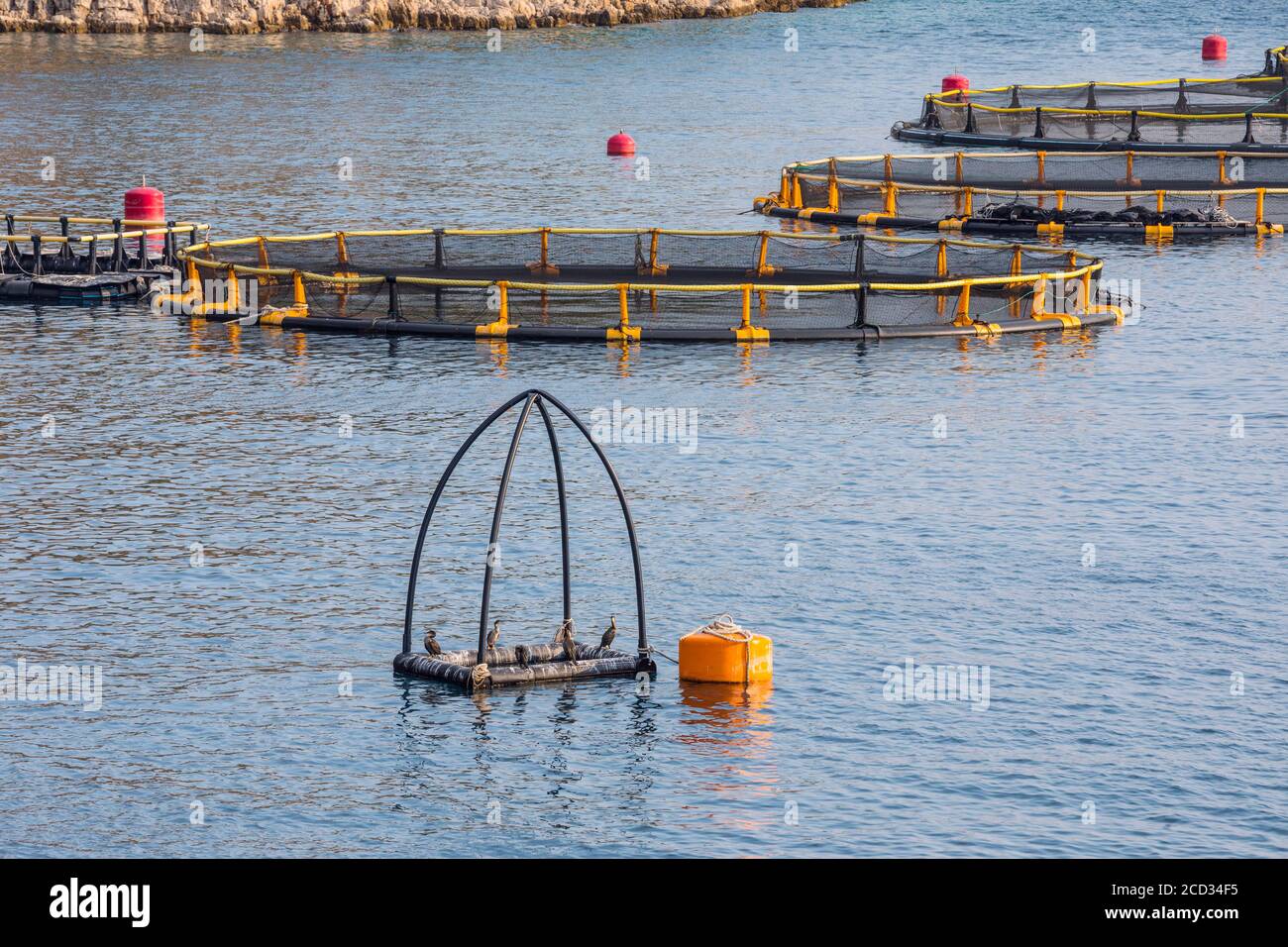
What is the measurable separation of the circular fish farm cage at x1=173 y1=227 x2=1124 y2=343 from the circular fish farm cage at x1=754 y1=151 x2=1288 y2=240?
10686 millimetres

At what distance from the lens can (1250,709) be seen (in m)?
29.6

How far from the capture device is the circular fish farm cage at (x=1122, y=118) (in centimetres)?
8844

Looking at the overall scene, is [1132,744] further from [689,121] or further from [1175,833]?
[689,121]

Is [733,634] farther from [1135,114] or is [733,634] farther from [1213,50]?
[1213,50]

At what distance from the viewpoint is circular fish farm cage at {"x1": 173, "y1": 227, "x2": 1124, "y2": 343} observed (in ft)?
176

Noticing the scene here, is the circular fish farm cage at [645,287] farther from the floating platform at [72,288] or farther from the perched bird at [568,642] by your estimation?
the perched bird at [568,642]

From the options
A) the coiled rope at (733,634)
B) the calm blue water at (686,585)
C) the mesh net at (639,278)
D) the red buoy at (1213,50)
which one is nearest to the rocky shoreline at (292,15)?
the red buoy at (1213,50)

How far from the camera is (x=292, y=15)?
169 metres

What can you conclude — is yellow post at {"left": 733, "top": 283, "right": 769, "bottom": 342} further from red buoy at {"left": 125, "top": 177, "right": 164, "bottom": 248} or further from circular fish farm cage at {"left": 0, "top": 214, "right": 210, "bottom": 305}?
red buoy at {"left": 125, "top": 177, "right": 164, "bottom": 248}

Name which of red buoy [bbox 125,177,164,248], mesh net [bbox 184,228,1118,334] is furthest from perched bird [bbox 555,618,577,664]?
red buoy [bbox 125,177,164,248]

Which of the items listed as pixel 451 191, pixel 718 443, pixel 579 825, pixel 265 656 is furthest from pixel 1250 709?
pixel 451 191

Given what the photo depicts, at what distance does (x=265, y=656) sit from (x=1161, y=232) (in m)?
45.5

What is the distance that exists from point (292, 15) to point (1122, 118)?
93328 millimetres

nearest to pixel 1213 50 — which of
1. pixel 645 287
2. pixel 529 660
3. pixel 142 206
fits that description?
pixel 142 206
